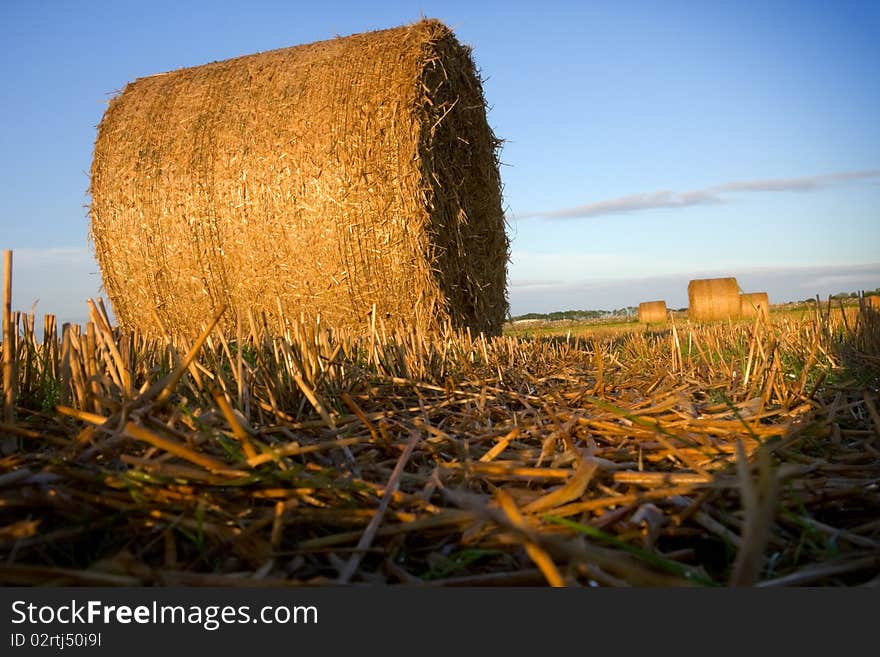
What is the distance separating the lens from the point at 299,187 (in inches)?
203

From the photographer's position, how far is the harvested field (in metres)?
1.04

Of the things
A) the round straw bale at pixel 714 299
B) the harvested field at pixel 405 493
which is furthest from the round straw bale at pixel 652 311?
the harvested field at pixel 405 493

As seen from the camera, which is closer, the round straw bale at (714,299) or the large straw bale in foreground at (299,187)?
the large straw bale in foreground at (299,187)

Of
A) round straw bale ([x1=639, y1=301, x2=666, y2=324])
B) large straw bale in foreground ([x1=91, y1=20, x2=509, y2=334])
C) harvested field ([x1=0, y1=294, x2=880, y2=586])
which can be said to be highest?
large straw bale in foreground ([x1=91, y1=20, x2=509, y2=334])

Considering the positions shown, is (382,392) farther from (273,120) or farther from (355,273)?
(273,120)

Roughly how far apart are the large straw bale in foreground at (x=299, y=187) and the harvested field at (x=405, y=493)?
9.80ft

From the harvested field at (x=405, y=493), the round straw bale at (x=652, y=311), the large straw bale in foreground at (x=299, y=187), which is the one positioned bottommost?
the harvested field at (x=405, y=493)

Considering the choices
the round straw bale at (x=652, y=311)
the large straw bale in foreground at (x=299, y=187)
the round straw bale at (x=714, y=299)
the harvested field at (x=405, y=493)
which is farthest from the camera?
the round straw bale at (x=652, y=311)

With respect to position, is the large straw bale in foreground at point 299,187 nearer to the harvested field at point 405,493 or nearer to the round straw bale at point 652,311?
the harvested field at point 405,493

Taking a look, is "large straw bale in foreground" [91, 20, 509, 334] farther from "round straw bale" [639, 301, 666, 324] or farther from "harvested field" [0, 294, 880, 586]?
"round straw bale" [639, 301, 666, 324]

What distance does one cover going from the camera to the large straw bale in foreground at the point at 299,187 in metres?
5.04

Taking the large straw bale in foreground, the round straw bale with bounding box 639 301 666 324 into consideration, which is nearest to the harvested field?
the large straw bale in foreground

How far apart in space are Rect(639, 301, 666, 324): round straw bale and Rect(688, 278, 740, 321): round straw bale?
209 cm

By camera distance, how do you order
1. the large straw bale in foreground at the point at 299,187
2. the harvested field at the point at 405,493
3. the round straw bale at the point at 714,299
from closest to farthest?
the harvested field at the point at 405,493
the large straw bale in foreground at the point at 299,187
the round straw bale at the point at 714,299
